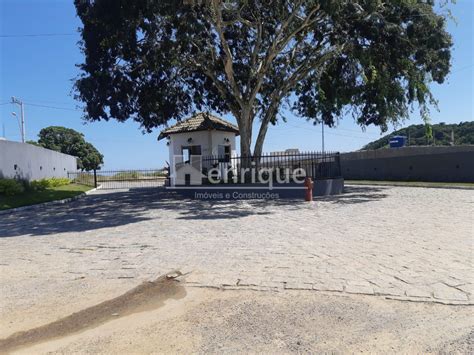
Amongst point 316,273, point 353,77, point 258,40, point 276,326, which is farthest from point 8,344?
point 353,77

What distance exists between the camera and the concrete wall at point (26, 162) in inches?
692

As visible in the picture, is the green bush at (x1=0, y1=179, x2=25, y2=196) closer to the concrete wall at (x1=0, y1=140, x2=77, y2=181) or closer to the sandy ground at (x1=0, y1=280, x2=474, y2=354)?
the concrete wall at (x1=0, y1=140, x2=77, y2=181)

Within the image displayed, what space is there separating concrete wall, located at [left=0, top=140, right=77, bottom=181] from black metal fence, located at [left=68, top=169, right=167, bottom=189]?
402cm

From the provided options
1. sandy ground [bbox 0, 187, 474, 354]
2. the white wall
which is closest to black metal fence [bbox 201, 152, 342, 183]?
the white wall

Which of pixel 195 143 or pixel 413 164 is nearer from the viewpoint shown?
pixel 195 143

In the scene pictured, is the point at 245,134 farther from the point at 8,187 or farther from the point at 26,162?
the point at 26,162

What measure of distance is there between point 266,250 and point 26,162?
18675 millimetres

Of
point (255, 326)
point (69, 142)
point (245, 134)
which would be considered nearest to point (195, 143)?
point (245, 134)

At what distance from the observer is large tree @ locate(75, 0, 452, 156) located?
13.4m

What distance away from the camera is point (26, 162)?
67.1ft

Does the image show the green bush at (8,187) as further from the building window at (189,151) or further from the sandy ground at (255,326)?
the sandy ground at (255,326)

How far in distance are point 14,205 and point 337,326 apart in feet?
48.1

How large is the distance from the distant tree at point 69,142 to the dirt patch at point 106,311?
58934 millimetres

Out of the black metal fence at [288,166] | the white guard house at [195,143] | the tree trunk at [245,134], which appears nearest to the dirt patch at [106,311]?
the black metal fence at [288,166]
